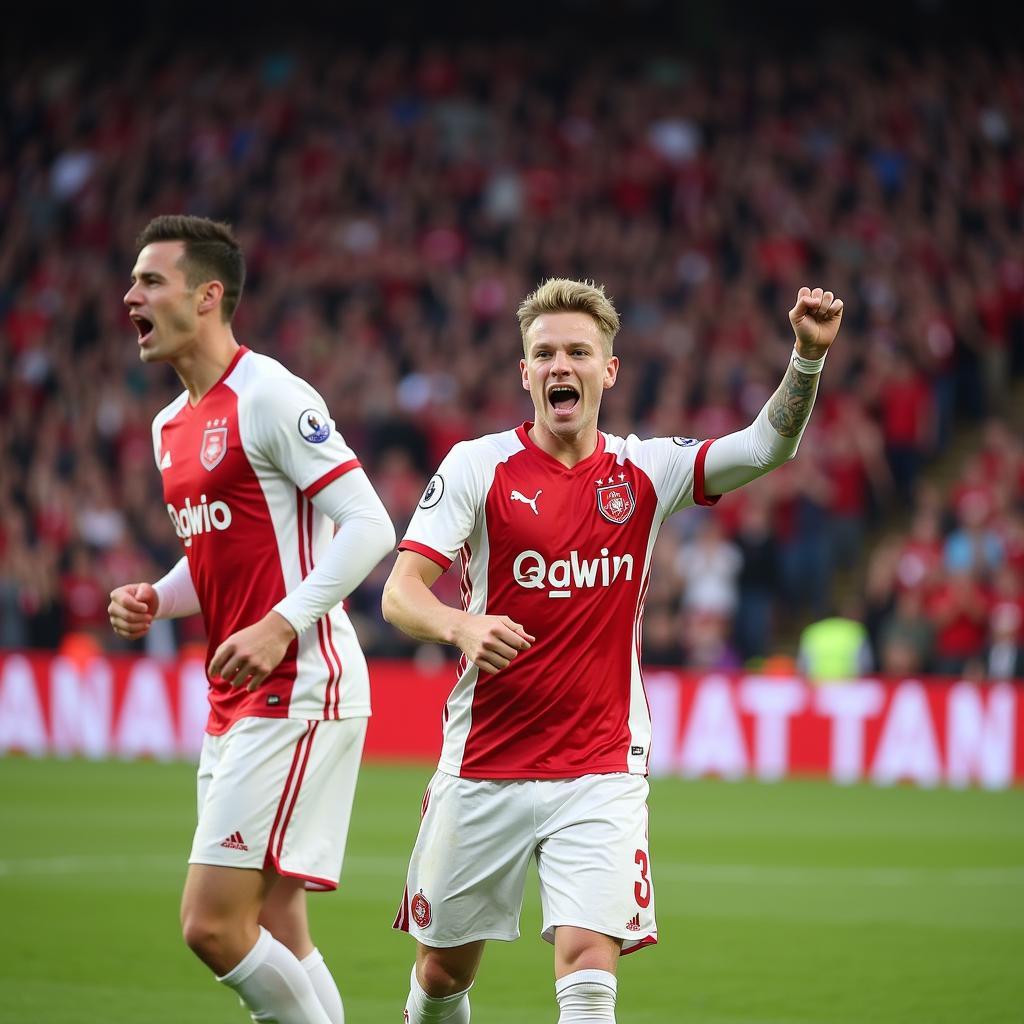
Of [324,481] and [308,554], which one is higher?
[324,481]

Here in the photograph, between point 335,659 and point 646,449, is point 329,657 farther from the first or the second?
point 646,449

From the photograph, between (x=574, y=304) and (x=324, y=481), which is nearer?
(x=324, y=481)

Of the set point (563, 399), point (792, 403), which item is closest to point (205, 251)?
point (563, 399)

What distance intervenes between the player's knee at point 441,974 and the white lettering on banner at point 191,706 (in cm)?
1407

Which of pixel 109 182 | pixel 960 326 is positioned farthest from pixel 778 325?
pixel 109 182

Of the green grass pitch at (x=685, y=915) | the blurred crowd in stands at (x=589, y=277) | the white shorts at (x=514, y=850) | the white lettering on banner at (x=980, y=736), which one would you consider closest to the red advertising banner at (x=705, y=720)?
the white lettering on banner at (x=980, y=736)

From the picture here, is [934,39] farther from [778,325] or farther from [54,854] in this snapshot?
[54,854]

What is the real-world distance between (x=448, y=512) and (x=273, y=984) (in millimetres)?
1462

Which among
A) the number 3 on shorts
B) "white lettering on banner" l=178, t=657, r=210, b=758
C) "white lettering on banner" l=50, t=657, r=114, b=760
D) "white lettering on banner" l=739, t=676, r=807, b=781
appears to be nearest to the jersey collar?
the number 3 on shorts

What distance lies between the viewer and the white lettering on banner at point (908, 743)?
58.1ft

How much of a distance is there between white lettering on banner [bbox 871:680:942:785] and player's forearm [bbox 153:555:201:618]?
12.3m

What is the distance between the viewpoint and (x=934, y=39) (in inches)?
1148

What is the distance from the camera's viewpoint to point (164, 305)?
19.6 ft

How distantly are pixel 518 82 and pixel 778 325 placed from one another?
7.72 m
